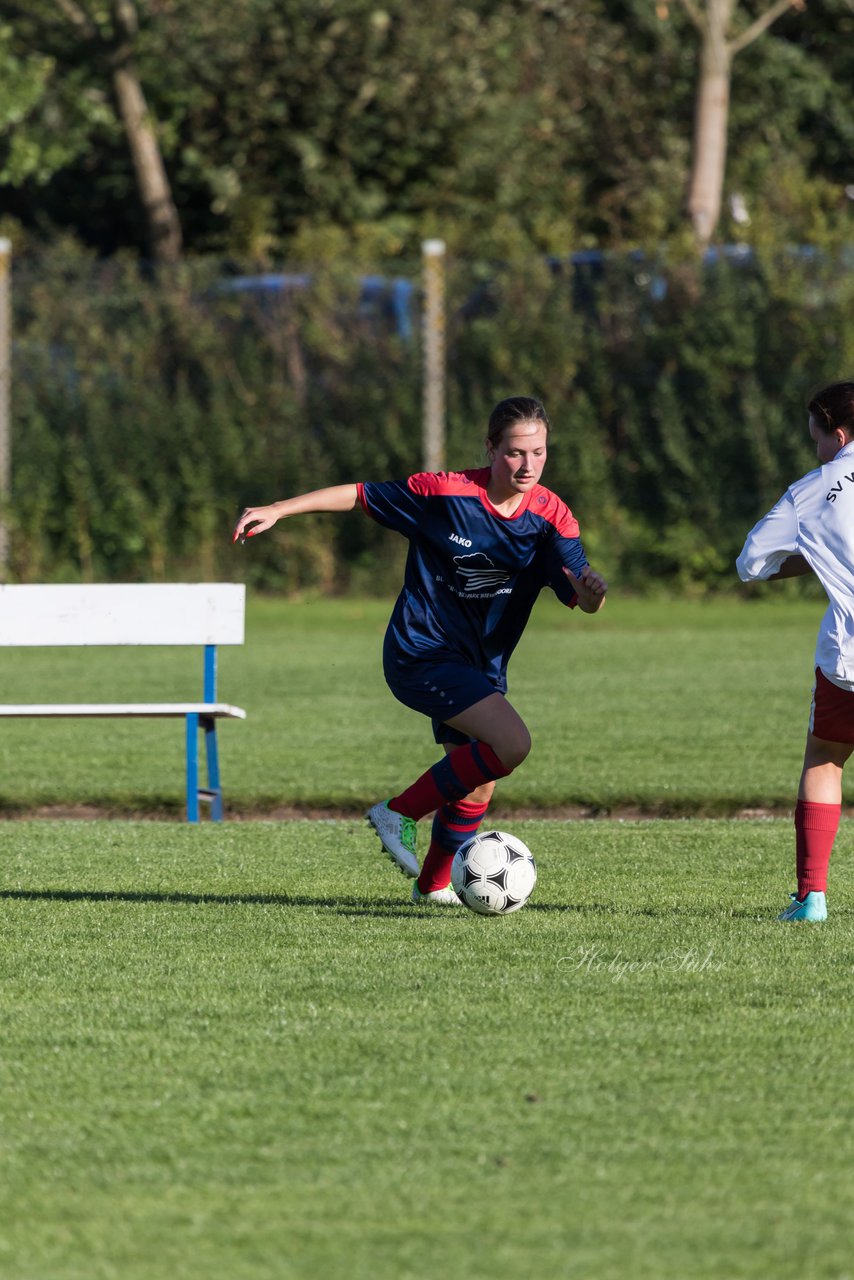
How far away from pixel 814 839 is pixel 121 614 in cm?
410

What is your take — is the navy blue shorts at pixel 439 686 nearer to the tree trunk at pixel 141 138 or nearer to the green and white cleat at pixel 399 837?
the green and white cleat at pixel 399 837

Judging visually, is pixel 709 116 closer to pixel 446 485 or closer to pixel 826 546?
pixel 446 485

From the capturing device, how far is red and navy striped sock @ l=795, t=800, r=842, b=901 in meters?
6.04

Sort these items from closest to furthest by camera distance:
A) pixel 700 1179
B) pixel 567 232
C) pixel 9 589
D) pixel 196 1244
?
pixel 196 1244, pixel 700 1179, pixel 9 589, pixel 567 232

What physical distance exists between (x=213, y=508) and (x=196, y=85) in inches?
388

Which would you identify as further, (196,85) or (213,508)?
(196,85)

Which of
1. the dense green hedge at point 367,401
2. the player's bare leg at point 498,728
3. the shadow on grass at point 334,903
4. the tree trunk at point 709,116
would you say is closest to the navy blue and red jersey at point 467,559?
the player's bare leg at point 498,728

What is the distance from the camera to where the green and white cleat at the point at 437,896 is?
6.65 metres

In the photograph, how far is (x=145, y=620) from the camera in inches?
356

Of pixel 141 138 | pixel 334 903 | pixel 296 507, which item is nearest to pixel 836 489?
pixel 296 507

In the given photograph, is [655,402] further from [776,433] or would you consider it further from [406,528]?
[406,528]

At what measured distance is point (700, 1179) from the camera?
3.62m

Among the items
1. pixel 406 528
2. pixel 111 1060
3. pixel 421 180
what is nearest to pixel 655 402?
pixel 421 180

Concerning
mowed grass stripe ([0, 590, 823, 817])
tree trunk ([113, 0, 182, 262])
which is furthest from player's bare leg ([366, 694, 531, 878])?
tree trunk ([113, 0, 182, 262])
